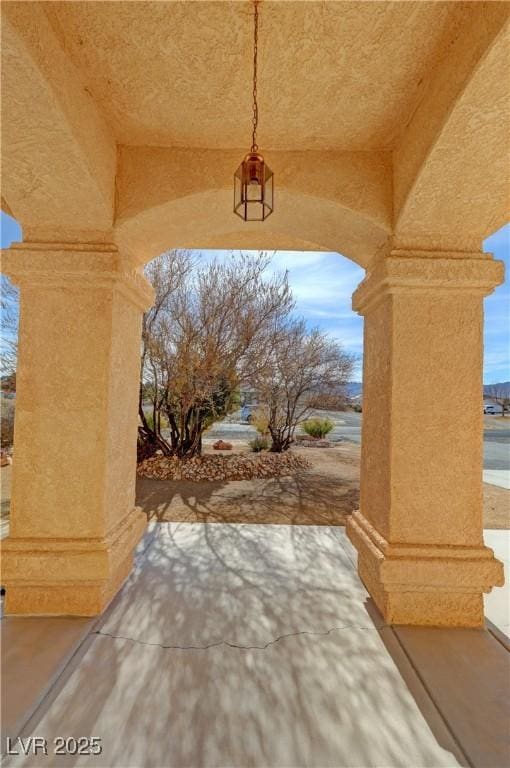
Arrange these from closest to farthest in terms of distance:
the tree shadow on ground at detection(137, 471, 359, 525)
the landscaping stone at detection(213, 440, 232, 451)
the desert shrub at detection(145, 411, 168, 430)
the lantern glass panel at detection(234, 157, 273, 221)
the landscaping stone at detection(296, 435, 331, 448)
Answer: the lantern glass panel at detection(234, 157, 273, 221) → the tree shadow on ground at detection(137, 471, 359, 525) → the desert shrub at detection(145, 411, 168, 430) → the landscaping stone at detection(213, 440, 232, 451) → the landscaping stone at detection(296, 435, 331, 448)

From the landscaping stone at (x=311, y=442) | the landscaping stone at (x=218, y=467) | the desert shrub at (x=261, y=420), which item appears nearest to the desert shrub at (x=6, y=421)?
the landscaping stone at (x=218, y=467)

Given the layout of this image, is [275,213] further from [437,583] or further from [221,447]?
[221,447]

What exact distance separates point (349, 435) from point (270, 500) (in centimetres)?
885

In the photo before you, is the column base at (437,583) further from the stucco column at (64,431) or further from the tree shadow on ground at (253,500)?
the stucco column at (64,431)

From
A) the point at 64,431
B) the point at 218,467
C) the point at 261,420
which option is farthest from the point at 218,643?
the point at 261,420

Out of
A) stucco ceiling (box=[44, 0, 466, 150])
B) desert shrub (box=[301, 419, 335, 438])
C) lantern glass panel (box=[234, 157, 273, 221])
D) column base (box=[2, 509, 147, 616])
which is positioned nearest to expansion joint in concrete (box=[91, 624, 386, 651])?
column base (box=[2, 509, 147, 616])

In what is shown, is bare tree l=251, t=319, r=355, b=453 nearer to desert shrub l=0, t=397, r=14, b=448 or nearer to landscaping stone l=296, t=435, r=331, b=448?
landscaping stone l=296, t=435, r=331, b=448

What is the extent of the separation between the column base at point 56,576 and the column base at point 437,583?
191 centimetres

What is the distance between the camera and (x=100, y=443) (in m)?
2.33

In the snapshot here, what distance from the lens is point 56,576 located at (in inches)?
87.4

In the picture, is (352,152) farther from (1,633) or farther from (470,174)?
(1,633)

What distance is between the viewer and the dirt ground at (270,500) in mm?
4254

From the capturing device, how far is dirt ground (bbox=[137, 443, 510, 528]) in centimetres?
425

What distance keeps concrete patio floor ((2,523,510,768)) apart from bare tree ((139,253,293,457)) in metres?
4.85
